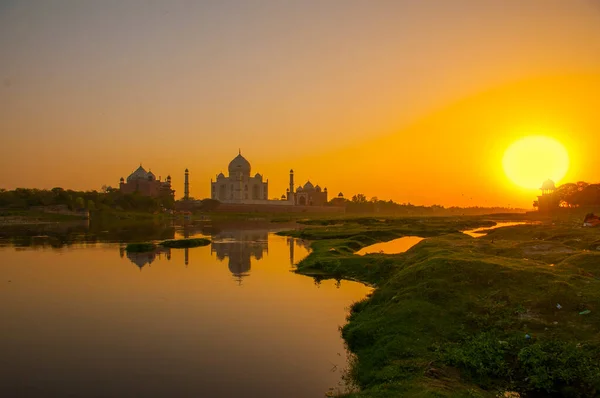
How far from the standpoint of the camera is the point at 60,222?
7194cm

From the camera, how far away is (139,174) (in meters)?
119

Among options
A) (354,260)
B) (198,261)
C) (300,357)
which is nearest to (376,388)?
(300,357)

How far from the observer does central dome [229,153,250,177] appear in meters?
122

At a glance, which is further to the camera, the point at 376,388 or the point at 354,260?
the point at 354,260

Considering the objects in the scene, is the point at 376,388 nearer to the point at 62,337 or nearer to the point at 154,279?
the point at 62,337

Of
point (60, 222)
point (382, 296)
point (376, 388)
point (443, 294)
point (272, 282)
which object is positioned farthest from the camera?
point (60, 222)

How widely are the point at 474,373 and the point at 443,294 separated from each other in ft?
12.1

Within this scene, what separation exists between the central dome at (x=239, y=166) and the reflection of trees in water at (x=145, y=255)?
285ft

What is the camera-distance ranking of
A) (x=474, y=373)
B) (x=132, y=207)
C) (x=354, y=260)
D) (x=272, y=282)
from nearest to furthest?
(x=474, y=373) < (x=272, y=282) < (x=354, y=260) < (x=132, y=207)

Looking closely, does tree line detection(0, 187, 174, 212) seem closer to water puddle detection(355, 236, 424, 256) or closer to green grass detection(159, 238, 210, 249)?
green grass detection(159, 238, 210, 249)

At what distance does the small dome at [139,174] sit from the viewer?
116794mm

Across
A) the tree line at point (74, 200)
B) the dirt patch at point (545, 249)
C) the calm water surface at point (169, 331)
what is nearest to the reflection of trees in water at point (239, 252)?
the calm water surface at point (169, 331)

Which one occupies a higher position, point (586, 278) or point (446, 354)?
point (586, 278)

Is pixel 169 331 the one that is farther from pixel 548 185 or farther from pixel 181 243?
pixel 548 185
